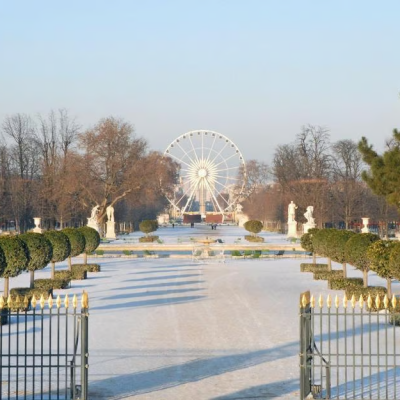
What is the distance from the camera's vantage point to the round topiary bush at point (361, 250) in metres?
24.0

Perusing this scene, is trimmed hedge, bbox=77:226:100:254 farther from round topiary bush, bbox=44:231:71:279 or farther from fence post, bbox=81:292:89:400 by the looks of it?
fence post, bbox=81:292:89:400

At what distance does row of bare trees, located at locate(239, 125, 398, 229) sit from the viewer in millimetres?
76125

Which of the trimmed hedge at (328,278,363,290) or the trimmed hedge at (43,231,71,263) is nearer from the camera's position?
the trimmed hedge at (328,278,363,290)

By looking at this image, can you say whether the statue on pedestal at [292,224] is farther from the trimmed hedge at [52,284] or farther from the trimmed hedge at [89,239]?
the trimmed hedge at [52,284]

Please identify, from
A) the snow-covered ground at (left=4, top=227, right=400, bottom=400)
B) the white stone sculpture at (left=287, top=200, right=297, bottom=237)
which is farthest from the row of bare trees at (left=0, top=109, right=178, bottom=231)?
the snow-covered ground at (left=4, top=227, right=400, bottom=400)

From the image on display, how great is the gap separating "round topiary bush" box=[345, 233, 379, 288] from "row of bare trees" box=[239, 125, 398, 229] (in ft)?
144

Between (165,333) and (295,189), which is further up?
(295,189)

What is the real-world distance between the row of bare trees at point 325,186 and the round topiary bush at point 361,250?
43.9 m

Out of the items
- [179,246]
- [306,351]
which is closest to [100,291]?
[306,351]

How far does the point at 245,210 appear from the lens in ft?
467

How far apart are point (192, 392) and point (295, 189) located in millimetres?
73049

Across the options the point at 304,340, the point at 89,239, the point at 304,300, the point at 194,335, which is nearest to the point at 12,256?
the point at 194,335

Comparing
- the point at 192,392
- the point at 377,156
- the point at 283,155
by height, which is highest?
the point at 283,155

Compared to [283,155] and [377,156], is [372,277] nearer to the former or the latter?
[377,156]
